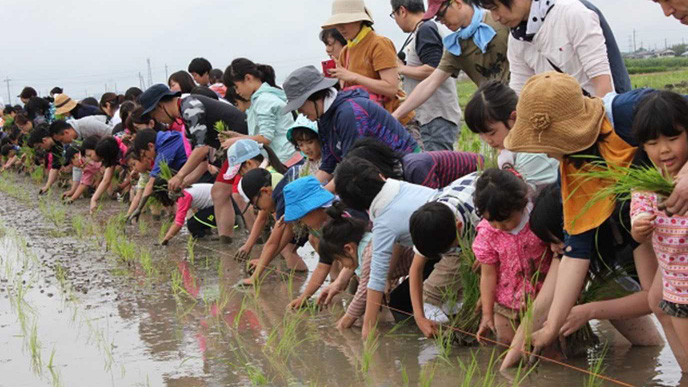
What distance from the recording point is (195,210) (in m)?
7.82

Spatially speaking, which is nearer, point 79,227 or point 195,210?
point 195,210

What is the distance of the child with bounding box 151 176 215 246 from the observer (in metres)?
7.62

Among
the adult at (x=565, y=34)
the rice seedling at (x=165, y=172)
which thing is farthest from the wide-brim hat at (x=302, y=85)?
the rice seedling at (x=165, y=172)

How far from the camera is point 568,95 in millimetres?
3174

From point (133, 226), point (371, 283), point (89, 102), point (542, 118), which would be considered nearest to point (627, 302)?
point (542, 118)

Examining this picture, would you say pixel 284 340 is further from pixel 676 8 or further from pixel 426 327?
pixel 676 8

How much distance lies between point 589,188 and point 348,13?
3.03m

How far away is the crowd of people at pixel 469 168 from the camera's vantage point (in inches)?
126

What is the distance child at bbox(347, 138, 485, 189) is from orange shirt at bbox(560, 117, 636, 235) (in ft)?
4.73

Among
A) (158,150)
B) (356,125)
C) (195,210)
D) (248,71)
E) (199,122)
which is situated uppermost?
(248,71)

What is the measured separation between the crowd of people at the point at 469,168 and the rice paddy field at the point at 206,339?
14 centimetres

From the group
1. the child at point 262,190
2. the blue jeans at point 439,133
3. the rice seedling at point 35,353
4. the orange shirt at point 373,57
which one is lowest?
the rice seedling at point 35,353

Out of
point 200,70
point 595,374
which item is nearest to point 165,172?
point 200,70

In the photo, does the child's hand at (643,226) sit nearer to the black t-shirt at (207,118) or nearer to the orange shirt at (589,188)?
the orange shirt at (589,188)
